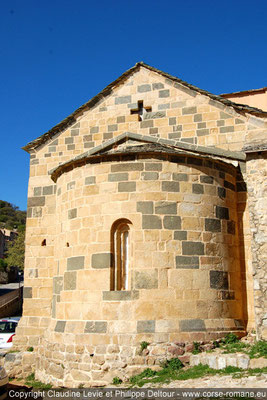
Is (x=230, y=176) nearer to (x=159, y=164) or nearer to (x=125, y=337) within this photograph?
(x=159, y=164)

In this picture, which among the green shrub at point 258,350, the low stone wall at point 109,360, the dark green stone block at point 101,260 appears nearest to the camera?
the green shrub at point 258,350

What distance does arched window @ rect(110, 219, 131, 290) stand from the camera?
8.27 metres

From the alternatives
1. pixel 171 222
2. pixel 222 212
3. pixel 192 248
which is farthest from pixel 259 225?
pixel 171 222

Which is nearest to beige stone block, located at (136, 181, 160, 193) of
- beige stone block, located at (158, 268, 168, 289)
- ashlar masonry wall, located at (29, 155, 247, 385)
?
ashlar masonry wall, located at (29, 155, 247, 385)

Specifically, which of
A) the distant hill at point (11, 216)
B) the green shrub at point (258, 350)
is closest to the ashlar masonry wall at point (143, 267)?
the green shrub at point (258, 350)

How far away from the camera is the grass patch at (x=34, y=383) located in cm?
858

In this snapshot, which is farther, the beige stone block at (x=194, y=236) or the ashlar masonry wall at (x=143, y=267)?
the beige stone block at (x=194, y=236)

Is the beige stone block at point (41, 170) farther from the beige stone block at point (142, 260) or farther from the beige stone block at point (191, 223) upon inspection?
the beige stone block at point (191, 223)

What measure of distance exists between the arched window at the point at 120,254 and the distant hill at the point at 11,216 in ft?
223

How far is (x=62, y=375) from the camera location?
27.0 feet

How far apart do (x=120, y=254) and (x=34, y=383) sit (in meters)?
3.54

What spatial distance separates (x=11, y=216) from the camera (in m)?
83.6

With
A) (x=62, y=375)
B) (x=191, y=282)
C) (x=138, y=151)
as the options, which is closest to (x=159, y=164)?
(x=138, y=151)

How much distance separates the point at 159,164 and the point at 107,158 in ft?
3.63
